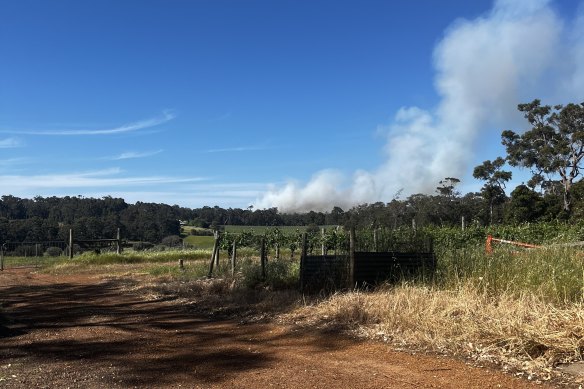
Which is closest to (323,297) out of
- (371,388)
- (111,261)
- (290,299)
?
(290,299)

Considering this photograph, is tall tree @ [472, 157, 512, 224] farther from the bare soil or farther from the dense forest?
the bare soil

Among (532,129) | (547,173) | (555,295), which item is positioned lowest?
(555,295)

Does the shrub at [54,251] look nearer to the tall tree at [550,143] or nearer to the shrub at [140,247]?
the shrub at [140,247]

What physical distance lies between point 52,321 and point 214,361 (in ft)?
16.9

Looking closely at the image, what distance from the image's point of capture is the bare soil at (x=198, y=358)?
5449 mm

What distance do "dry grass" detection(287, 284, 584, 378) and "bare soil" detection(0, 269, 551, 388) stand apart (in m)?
0.39

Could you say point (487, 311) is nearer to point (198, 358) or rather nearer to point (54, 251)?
point (198, 358)

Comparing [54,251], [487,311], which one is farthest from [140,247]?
[487,311]

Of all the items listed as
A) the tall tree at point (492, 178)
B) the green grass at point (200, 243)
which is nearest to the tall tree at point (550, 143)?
the tall tree at point (492, 178)

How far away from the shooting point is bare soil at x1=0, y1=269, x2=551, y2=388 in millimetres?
5449

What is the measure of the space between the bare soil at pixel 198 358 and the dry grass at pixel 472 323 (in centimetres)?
39

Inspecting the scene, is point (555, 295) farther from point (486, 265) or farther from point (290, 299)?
point (290, 299)

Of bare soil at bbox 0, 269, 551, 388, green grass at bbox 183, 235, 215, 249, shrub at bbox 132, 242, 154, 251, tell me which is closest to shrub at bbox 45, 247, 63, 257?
shrub at bbox 132, 242, 154, 251

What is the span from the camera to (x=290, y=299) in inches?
403
